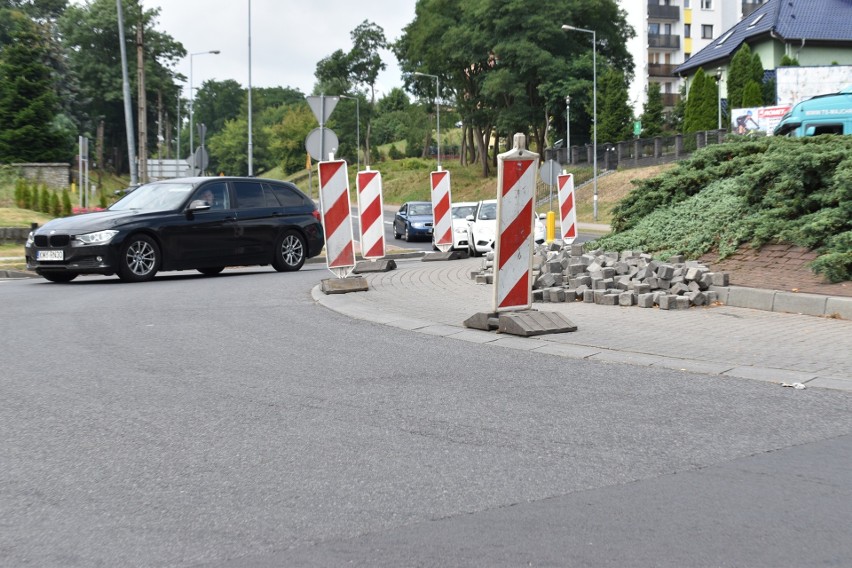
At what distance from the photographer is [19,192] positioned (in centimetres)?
3441

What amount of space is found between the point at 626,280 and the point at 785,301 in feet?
5.97

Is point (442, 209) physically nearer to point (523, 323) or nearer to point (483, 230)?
point (483, 230)

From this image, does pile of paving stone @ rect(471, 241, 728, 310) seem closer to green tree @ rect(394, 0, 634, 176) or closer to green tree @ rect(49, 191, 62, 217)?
green tree @ rect(49, 191, 62, 217)

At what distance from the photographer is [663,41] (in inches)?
3679

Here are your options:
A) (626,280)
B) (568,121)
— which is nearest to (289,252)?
(626,280)

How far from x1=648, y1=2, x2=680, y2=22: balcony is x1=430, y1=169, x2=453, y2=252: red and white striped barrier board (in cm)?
7590

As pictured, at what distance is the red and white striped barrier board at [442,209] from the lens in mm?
21828

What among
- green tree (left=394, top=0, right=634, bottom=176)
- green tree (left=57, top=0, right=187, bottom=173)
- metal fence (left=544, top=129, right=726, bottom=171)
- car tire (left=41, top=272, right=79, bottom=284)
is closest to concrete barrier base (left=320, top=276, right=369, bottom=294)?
car tire (left=41, top=272, right=79, bottom=284)

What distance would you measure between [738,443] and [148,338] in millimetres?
5738

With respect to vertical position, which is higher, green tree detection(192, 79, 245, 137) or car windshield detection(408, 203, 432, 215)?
green tree detection(192, 79, 245, 137)

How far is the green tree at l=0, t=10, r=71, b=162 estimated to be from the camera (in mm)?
53844

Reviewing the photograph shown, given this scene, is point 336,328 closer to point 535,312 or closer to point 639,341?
point 535,312

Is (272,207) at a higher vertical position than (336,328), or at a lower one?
higher

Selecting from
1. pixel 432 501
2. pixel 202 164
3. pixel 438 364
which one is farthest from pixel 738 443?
pixel 202 164
